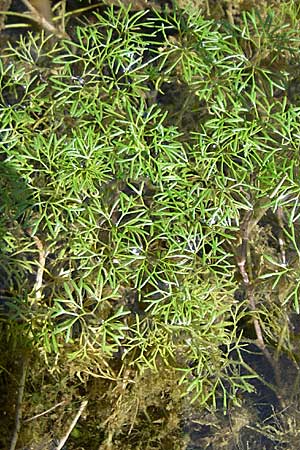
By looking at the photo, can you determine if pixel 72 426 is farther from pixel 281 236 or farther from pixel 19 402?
pixel 281 236

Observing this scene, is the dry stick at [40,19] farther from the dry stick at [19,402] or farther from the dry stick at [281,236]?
the dry stick at [19,402]

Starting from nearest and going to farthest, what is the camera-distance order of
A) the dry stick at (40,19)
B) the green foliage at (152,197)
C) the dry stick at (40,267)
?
the green foliage at (152,197) < the dry stick at (40,267) < the dry stick at (40,19)

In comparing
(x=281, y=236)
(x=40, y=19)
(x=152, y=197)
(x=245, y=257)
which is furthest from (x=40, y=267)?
(x=40, y=19)

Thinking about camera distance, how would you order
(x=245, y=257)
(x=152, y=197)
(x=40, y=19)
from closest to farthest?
(x=152, y=197) < (x=245, y=257) < (x=40, y=19)

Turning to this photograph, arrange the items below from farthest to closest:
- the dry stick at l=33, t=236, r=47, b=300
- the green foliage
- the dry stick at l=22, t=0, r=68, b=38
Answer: the dry stick at l=22, t=0, r=68, b=38 → the dry stick at l=33, t=236, r=47, b=300 → the green foliage

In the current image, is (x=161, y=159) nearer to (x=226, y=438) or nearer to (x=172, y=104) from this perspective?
(x=172, y=104)

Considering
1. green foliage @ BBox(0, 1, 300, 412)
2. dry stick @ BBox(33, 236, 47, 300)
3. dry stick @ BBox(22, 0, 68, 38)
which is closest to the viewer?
green foliage @ BBox(0, 1, 300, 412)

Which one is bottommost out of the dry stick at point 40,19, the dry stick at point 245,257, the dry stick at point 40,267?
the dry stick at point 245,257

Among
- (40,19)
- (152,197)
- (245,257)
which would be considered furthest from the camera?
(40,19)

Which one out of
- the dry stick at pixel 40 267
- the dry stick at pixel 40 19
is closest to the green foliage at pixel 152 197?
the dry stick at pixel 40 267

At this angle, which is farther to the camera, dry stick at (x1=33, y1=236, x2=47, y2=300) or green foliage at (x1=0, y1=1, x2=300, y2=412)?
dry stick at (x1=33, y1=236, x2=47, y2=300)

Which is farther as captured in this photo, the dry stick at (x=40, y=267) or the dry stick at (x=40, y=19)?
the dry stick at (x=40, y=19)

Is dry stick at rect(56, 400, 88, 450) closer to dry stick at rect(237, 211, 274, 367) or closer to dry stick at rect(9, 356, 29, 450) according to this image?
dry stick at rect(9, 356, 29, 450)

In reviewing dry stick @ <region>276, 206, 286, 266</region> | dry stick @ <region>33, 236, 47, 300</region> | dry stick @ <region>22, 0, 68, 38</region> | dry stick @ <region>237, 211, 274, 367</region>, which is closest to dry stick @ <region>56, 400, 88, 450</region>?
dry stick @ <region>33, 236, 47, 300</region>
